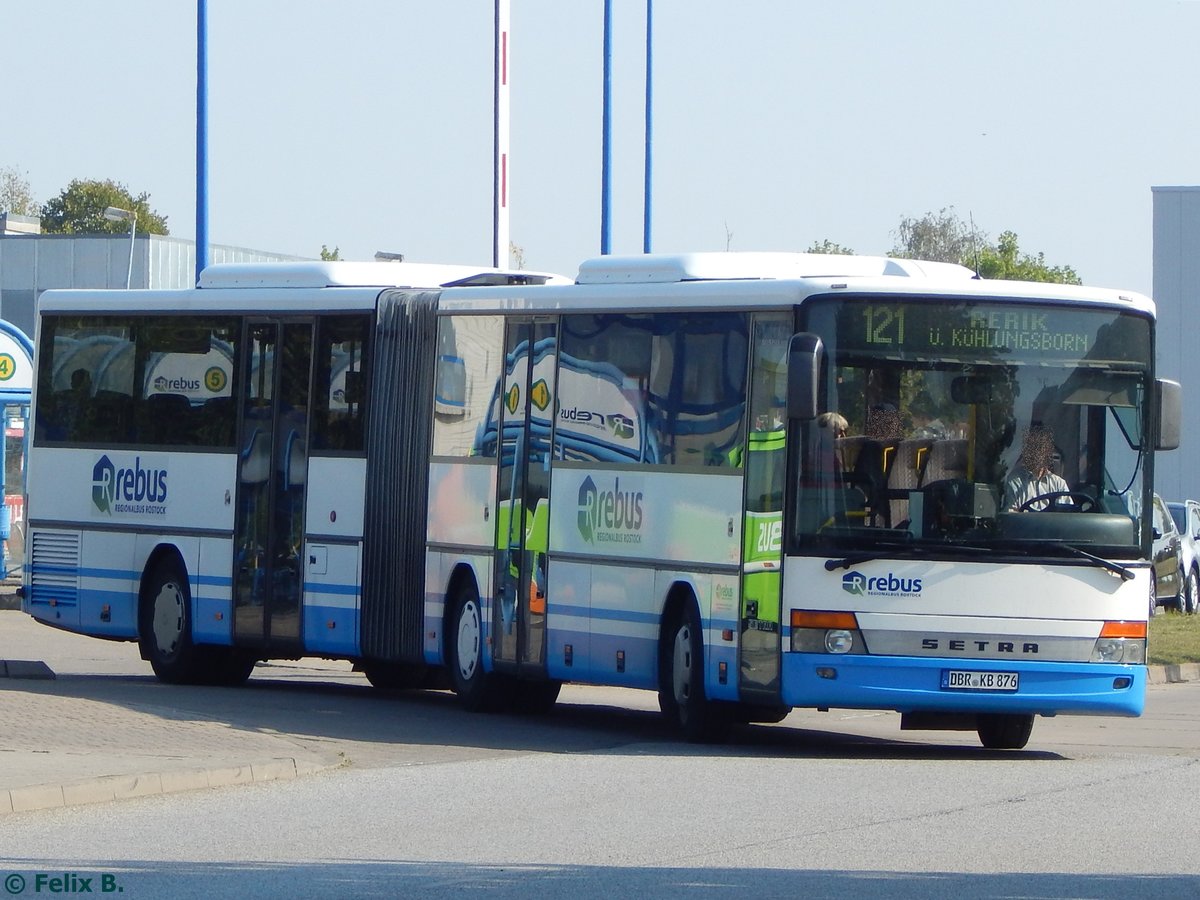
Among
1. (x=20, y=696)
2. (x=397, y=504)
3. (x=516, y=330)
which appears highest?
(x=516, y=330)

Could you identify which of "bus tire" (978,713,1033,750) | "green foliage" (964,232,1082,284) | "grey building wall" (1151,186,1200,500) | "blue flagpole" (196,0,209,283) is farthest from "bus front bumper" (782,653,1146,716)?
"green foliage" (964,232,1082,284)

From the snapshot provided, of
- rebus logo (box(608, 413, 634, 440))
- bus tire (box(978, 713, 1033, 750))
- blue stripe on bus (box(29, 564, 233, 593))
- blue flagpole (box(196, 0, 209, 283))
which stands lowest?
bus tire (box(978, 713, 1033, 750))

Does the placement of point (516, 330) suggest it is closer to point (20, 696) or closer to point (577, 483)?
point (577, 483)

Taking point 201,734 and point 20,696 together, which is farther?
point 20,696

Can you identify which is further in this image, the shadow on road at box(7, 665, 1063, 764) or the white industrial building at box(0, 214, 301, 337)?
the white industrial building at box(0, 214, 301, 337)

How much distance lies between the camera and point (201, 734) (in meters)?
14.9

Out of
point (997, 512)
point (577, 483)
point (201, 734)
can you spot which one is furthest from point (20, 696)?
point (997, 512)

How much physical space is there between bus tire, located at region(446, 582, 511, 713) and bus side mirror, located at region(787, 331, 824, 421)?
4.27m

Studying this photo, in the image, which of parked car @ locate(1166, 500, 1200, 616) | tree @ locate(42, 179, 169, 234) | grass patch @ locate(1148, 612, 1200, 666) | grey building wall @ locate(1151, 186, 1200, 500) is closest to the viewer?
grass patch @ locate(1148, 612, 1200, 666)

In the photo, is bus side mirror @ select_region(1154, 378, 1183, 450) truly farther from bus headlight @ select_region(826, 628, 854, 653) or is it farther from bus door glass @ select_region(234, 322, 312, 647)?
bus door glass @ select_region(234, 322, 312, 647)

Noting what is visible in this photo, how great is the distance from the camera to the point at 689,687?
15.6m

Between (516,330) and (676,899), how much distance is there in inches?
366

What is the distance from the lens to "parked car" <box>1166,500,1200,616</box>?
35844 mm

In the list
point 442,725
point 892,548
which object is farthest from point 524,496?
point 892,548
